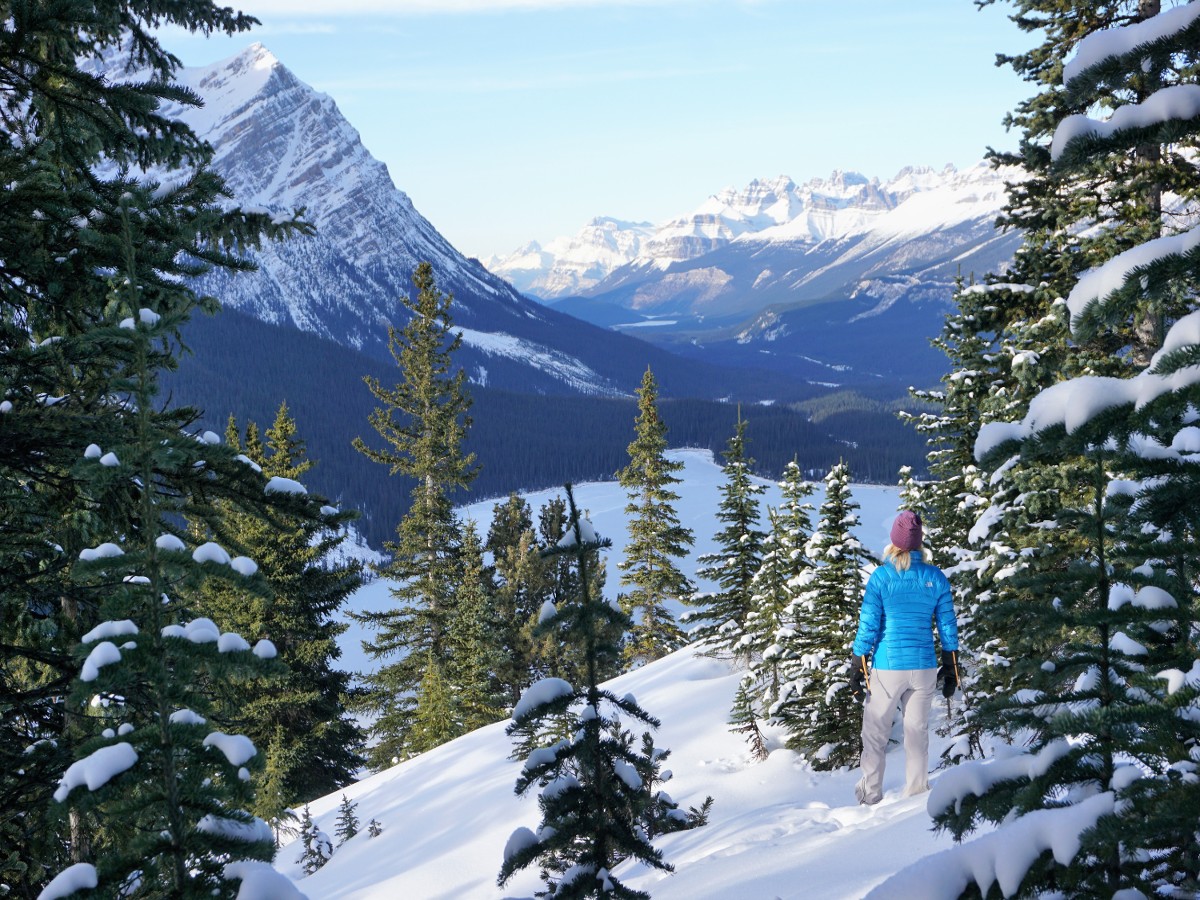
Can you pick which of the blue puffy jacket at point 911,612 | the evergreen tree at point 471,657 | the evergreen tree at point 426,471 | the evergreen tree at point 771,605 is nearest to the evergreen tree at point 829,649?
the evergreen tree at point 771,605

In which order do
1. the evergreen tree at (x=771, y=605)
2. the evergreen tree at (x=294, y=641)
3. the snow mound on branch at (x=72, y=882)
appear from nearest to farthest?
the snow mound on branch at (x=72, y=882) < the evergreen tree at (x=771, y=605) < the evergreen tree at (x=294, y=641)

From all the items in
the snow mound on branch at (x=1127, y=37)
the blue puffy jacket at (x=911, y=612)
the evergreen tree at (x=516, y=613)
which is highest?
the snow mound on branch at (x=1127, y=37)

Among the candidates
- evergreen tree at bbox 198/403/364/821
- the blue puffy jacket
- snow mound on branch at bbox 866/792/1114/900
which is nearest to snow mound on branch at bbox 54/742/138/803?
snow mound on branch at bbox 866/792/1114/900

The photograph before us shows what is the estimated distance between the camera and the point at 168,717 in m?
3.26

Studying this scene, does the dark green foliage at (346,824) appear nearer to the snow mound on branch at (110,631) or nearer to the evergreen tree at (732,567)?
the evergreen tree at (732,567)

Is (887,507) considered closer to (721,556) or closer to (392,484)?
(392,484)

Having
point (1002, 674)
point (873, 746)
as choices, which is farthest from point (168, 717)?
point (1002, 674)

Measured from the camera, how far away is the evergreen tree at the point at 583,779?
4.49 metres

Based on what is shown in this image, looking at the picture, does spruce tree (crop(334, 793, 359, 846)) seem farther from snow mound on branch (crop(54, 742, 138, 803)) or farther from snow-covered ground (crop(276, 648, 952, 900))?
snow mound on branch (crop(54, 742, 138, 803))

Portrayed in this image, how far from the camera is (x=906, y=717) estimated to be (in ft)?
25.3

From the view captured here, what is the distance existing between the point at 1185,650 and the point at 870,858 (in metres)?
3.09

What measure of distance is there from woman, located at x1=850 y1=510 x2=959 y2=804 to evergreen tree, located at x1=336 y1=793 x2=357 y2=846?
401 inches

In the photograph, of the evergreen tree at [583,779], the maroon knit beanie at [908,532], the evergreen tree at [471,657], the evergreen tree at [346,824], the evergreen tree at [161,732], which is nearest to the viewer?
the evergreen tree at [161,732]

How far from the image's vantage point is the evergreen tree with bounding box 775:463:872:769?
11.5 metres
